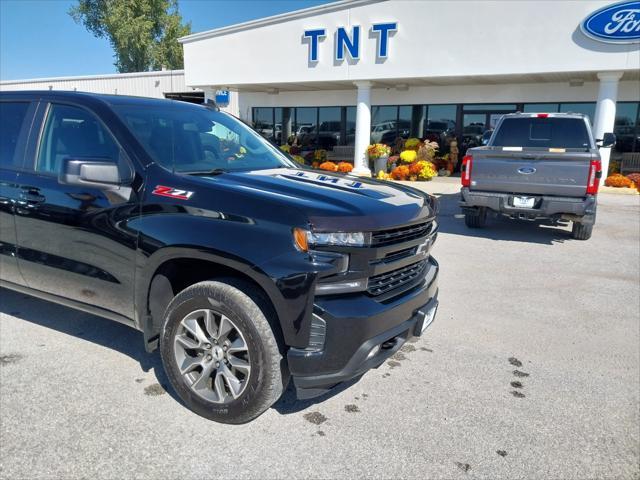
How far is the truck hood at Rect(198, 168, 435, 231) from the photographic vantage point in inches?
105

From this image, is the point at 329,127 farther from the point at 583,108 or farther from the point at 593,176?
the point at 593,176

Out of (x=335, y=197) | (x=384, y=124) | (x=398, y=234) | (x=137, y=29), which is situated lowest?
(x=398, y=234)

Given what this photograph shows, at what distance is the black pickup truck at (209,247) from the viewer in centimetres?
262

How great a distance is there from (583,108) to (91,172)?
17770 mm

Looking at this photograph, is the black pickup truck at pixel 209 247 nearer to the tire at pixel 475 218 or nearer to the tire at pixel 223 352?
the tire at pixel 223 352

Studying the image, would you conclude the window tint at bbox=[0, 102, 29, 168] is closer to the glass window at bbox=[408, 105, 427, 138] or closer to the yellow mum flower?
the yellow mum flower

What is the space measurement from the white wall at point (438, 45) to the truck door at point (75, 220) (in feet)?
47.6

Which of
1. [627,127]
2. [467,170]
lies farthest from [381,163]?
[467,170]

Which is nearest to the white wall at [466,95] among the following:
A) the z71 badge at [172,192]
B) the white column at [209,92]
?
the white column at [209,92]

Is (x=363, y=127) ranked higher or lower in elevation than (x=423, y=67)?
lower

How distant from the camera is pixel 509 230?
9453 mm

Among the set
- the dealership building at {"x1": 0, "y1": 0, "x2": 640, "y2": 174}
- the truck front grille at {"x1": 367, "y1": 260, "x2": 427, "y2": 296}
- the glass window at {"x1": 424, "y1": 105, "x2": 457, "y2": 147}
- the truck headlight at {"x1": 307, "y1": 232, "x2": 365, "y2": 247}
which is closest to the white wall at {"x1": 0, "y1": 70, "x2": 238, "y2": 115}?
the dealership building at {"x1": 0, "y1": 0, "x2": 640, "y2": 174}

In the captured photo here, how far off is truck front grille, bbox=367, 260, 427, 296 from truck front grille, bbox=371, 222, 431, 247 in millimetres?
183

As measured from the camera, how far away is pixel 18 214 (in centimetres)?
371
